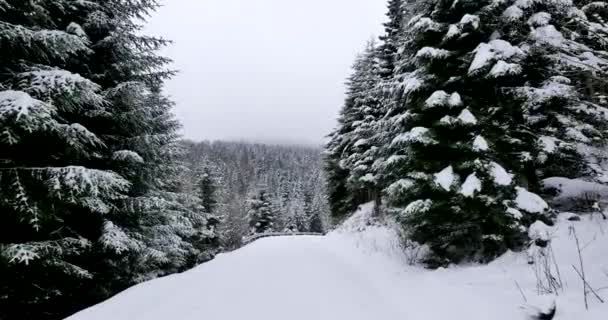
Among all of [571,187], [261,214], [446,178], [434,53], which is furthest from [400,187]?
[261,214]

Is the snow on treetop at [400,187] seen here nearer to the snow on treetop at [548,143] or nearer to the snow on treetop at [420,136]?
the snow on treetop at [420,136]

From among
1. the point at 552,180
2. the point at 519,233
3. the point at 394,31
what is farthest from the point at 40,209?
the point at 394,31

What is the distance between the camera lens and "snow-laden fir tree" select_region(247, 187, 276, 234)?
37750 mm

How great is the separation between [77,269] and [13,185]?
222 cm

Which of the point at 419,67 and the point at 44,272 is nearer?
the point at 44,272

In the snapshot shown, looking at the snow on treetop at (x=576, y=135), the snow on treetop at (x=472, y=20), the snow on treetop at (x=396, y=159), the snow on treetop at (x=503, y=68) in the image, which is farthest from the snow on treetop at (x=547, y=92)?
the snow on treetop at (x=396, y=159)

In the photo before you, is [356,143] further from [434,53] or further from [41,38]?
[41,38]

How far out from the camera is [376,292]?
5.40 meters

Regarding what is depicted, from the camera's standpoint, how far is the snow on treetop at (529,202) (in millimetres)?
5935

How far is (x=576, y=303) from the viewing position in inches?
142

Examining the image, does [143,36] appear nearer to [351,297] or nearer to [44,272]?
[44,272]

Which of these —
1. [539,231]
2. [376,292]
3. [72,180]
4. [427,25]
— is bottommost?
[376,292]

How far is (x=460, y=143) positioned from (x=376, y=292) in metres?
3.59

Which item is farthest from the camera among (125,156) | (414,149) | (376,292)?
(125,156)
